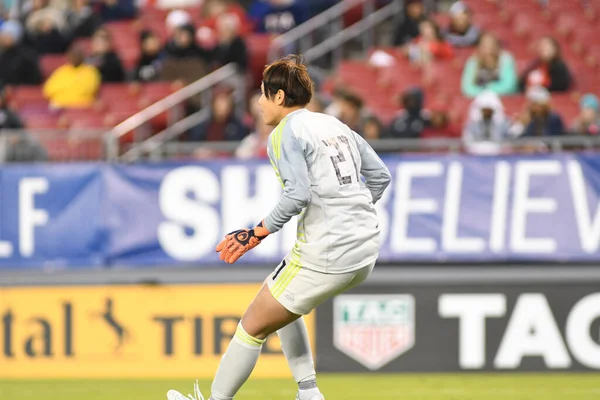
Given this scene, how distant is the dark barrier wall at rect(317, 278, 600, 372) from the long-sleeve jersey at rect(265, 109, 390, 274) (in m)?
3.85

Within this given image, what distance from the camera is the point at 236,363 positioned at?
6.02m

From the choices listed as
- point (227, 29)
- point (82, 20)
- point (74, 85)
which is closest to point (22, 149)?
point (74, 85)

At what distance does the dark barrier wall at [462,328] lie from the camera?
9.59 metres

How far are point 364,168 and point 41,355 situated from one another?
15.8 ft

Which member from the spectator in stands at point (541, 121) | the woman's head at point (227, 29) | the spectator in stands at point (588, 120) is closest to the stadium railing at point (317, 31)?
the woman's head at point (227, 29)

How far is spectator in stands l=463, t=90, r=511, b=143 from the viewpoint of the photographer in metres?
10.7

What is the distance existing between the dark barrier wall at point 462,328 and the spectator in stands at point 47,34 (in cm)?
761

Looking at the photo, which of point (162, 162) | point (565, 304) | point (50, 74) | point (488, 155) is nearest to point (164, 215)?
point (162, 162)

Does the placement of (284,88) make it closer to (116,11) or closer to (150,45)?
(150,45)

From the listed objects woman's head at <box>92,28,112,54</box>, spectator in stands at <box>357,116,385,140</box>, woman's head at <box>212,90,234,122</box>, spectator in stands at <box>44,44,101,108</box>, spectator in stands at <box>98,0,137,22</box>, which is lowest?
spectator in stands at <box>357,116,385,140</box>

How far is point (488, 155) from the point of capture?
976cm

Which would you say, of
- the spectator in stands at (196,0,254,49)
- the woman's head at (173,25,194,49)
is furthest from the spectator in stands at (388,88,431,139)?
the spectator in stands at (196,0,254,49)

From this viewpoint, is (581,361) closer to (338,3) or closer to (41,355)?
(41,355)

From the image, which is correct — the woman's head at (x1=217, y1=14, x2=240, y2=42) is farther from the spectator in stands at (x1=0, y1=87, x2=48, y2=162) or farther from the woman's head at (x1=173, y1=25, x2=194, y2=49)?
the spectator in stands at (x1=0, y1=87, x2=48, y2=162)
